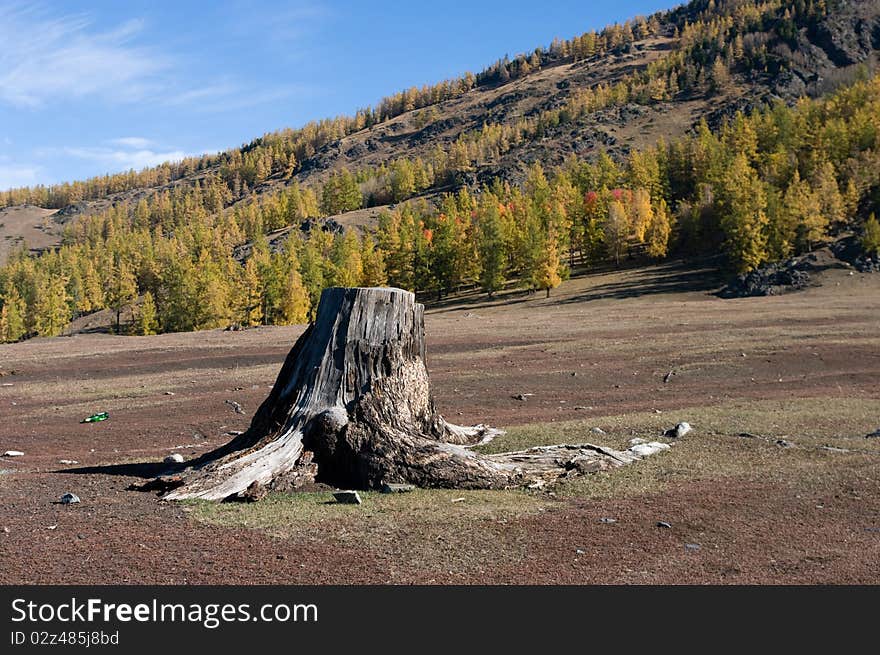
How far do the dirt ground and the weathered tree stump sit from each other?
55cm

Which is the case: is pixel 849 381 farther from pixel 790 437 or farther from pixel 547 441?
pixel 547 441

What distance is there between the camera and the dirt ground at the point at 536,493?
22.8 feet

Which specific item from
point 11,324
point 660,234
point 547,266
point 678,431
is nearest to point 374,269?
point 547,266

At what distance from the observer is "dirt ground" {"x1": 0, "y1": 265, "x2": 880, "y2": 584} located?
6.95 meters

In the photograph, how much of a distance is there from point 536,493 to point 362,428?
2849mm

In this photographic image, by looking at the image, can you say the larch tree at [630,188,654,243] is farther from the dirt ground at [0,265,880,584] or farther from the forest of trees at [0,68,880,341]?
the dirt ground at [0,265,880,584]

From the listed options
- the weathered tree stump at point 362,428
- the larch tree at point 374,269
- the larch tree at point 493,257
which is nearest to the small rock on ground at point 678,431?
the weathered tree stump at point 362,428

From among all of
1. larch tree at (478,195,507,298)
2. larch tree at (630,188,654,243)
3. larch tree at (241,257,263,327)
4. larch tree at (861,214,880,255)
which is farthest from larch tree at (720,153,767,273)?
larch tree at (241,257,263,327)

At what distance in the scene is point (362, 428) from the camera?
10.8 meters

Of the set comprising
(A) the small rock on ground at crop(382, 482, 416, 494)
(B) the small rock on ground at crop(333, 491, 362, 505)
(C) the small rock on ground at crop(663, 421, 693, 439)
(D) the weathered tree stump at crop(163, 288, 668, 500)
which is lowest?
(C) the small rock on ground at crop(663, 421, 693, 439)

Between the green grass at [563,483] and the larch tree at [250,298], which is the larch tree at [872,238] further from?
the larch tree at [250,298]

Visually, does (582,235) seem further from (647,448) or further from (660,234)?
(647,448)

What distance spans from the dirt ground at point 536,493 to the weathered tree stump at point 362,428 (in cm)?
55

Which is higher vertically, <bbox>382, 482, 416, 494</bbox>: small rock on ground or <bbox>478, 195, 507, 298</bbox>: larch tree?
<bbox>478, 195, 507, 298</bbox>: larch tree
